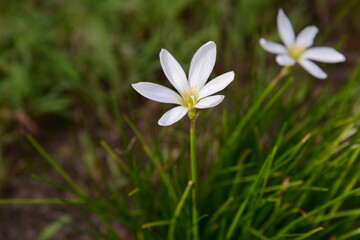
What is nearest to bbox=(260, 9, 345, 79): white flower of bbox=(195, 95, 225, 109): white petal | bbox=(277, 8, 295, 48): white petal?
bbox=(277, 8, 295, 48): white petal

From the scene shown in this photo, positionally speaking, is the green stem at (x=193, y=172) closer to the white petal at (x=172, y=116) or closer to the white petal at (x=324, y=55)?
the white petal at (x=172, y=116)

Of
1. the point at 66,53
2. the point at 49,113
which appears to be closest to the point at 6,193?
the point at 49,113

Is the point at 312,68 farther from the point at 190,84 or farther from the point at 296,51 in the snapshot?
the point at 190,84

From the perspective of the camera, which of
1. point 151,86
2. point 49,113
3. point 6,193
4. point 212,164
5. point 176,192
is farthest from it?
point 49,113

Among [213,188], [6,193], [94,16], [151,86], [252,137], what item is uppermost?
[94,16]

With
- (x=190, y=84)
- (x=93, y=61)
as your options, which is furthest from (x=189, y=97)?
(x=93, y=61)

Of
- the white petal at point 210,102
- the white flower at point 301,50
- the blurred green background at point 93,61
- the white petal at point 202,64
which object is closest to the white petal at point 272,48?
the white flower at point 301,50

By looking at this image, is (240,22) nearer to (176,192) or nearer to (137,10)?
(137,10)
